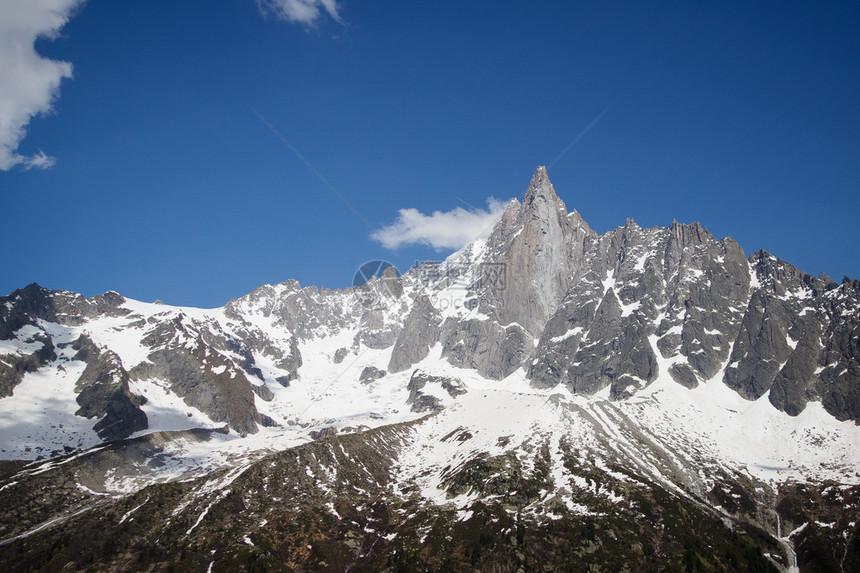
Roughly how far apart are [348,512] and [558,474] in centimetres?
7245

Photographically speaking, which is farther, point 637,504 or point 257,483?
point 257,483

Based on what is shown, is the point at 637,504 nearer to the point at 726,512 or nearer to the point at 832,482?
the point at 726,512

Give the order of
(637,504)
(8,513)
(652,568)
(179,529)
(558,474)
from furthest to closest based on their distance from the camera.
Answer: (558,474) → (8,513) → (637,504) → (179,529) → (652,568)

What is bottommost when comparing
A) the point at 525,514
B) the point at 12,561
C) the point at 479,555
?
the point at 12,561

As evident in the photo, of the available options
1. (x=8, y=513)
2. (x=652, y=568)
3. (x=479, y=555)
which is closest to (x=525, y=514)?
(x=479, y=555)

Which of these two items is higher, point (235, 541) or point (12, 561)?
point (235, 541)

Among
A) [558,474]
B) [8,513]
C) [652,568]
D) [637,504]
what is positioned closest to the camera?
[652,568]

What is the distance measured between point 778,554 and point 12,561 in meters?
194

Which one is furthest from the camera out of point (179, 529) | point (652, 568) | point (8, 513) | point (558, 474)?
point (558, 474)

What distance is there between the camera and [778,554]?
15425 cm

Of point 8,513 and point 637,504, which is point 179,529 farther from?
point 637,504

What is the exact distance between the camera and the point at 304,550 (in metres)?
142

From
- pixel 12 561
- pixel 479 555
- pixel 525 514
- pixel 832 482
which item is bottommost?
pixel 12 561

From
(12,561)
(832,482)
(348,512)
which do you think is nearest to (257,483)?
(348,512)
